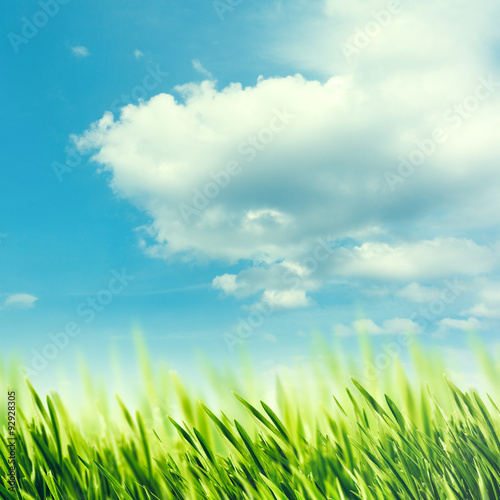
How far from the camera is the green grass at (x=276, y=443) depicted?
1.94 metres

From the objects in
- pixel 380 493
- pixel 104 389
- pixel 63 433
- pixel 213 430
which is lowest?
pixel 380 493

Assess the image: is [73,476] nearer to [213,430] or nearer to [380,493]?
[213,430]

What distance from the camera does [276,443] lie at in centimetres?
210

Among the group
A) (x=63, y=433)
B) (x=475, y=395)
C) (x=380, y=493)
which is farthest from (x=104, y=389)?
(x=475, y=395)

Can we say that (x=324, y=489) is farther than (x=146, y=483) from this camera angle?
No

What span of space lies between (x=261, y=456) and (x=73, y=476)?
839mm

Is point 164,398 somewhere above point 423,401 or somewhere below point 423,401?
above

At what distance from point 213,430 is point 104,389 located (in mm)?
594

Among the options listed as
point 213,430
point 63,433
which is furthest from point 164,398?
point 63,433

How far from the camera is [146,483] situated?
82.3 inches

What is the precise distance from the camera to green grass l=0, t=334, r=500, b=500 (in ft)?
6.36

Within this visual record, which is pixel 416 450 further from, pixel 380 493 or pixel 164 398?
pixel 164 398

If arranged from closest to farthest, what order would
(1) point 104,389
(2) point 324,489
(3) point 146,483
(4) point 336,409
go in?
(2) point 324,489 < (3) point 146,483 < (4) point 336,409 < (1) point 104,389

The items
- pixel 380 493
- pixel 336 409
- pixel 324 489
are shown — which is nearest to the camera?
pixel 380 493
